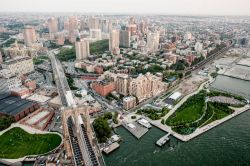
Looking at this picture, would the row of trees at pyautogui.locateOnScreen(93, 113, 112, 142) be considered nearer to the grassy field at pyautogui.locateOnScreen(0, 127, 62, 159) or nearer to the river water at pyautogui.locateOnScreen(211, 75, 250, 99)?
the grassy field at pyautogui.locateOnScreen(0, 127, 62, 159)

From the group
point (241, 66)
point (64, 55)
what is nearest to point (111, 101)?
point (64, 55)

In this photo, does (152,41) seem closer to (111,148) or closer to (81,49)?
(81,49)

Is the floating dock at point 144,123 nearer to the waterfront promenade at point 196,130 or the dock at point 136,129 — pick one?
the dock at point 136,129

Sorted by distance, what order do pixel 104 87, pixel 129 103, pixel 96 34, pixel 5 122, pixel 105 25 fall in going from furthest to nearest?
pixel 105 25 → pixel 96 34 → pixel 104 87 → pixel 129 103 → pixel 5 122

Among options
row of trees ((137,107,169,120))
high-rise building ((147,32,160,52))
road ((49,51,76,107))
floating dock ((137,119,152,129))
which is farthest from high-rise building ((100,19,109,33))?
floating dock ((137,119,152,129))

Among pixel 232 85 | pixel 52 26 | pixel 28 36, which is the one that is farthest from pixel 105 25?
pixel 232 85

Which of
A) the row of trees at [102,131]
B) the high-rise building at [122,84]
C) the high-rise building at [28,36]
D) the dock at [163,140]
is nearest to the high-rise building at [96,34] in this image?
the high-rise building at [28,36]
